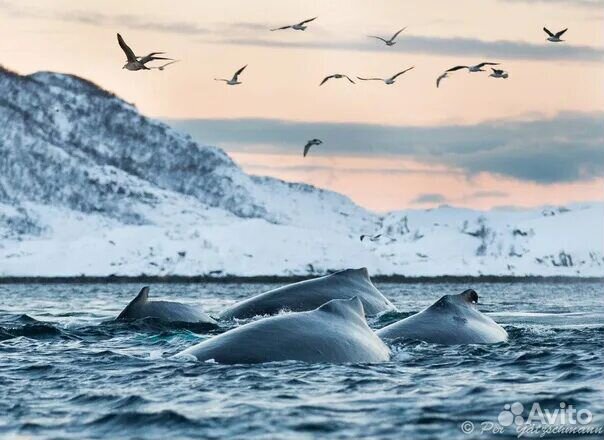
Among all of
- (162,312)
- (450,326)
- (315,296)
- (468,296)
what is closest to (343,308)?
(450,326)

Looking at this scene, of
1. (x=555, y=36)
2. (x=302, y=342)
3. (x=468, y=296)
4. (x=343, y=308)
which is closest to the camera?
(x=302, y=342)

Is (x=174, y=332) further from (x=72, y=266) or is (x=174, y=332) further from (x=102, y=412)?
(x=72, y=266)

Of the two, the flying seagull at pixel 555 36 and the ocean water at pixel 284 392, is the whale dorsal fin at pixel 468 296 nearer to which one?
the ocean water at pixel 284 392

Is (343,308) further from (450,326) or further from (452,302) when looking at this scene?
(452,302)

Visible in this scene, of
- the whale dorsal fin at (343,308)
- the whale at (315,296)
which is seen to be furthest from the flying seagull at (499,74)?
the whale dorsal fin at (343,308)

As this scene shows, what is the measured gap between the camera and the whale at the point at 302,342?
20188mm

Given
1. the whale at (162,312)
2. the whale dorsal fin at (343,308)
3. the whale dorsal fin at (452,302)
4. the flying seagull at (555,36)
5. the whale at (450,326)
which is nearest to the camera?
the whale dorsal fin at (343,308)

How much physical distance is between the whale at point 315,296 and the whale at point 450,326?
545 centimetres

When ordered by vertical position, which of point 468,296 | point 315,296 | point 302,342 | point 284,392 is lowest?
point 284,392

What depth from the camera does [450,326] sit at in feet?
80.2

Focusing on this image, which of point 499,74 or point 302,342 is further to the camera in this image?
point 499,74

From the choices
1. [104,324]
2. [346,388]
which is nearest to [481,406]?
[346,388]

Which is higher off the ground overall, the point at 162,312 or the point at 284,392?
the point at 162,312

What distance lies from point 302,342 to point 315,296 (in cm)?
1047
